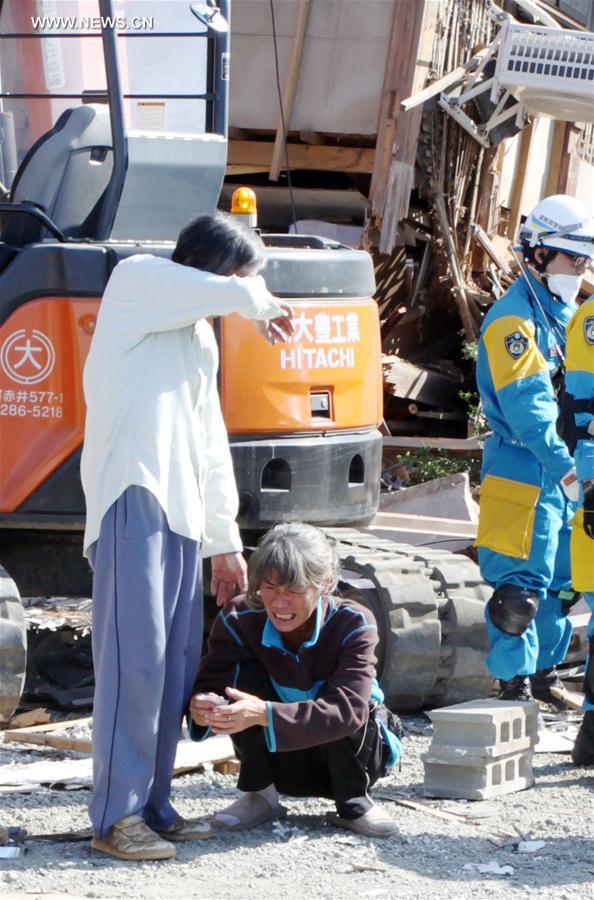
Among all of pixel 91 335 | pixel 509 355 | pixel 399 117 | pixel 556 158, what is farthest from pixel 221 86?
pixel 556 158

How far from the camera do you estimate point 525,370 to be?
19.1ft

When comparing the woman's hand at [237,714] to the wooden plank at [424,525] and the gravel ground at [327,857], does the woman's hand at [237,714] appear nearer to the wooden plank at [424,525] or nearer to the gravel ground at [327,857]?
the gravel ground at [327,857]

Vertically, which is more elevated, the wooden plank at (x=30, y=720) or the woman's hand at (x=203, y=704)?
the woman's hand at (x=203, y=704)

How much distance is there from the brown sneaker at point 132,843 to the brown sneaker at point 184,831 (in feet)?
Result: 0.56

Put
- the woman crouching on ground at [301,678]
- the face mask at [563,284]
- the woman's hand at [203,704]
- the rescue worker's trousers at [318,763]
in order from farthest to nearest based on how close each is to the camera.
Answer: the face mask at [563,284]
the rescue worker's trousers at [318,763]
the woman crouching on ground at [301,678]
the woman's hand at [203,704]

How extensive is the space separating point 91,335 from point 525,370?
1.57 meters

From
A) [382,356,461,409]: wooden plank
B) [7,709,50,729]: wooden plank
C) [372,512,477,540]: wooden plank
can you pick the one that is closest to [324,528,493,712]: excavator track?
[7,709,50,729]: wooden plank

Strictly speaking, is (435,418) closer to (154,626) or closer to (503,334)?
(503,334)

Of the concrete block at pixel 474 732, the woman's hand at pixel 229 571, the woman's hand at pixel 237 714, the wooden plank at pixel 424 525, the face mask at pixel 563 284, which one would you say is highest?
the face mask at pixel 563 284

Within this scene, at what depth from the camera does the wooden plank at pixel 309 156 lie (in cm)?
1244

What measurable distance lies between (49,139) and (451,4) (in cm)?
700

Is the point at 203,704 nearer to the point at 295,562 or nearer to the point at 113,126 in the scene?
the point at 295,562

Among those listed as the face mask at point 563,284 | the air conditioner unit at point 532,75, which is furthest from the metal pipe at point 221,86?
the air conditioner unit at point 532,75

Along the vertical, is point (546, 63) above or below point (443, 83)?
above
